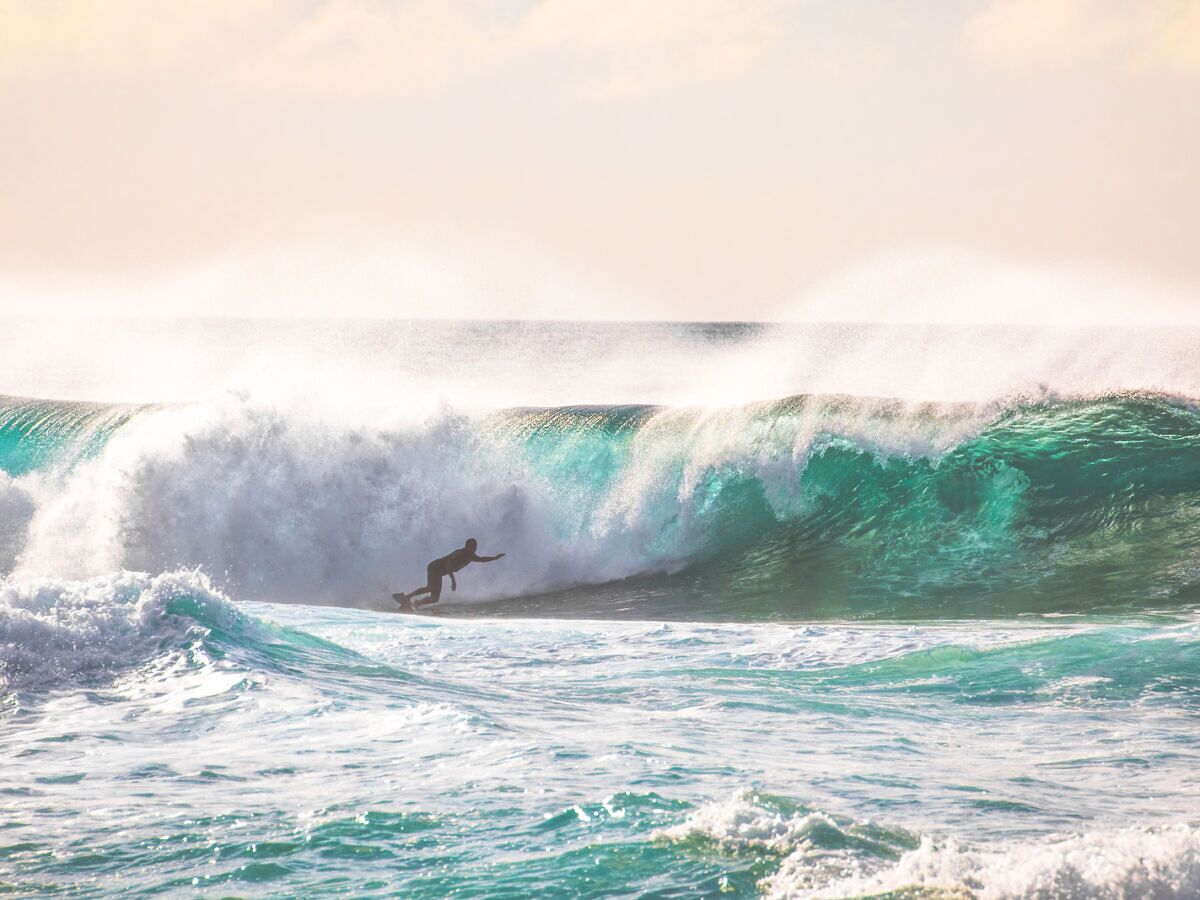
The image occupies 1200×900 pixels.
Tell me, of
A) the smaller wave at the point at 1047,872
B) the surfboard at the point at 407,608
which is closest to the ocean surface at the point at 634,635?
the smaller wave at the point at 1047,872

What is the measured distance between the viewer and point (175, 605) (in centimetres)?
913

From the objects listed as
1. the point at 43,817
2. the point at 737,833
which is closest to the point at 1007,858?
the point at 737,833

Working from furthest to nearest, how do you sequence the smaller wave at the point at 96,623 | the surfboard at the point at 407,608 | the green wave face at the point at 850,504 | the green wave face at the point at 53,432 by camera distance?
the green wave face at the point at 53,432 → the surfboard at the point at 407,608 → the green wave face at the point at 850,504 → the smaller wave at the point at 96,623

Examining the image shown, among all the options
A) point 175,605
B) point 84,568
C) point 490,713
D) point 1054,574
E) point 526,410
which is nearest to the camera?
point 490,713

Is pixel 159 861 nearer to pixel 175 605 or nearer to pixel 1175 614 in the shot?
pixel 175 605

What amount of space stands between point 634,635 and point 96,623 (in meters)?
4.40

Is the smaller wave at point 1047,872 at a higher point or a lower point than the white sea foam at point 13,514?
lower

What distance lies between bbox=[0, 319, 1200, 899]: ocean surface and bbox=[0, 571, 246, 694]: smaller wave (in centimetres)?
3

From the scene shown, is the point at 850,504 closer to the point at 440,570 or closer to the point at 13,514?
the point at 440,570

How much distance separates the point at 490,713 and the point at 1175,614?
7172 millimetres

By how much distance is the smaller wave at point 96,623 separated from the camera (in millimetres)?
8031

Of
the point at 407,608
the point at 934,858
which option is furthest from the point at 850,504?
the point at 934,858

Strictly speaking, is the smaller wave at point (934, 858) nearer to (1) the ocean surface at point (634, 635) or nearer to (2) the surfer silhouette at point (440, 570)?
(1) the ocean surface at point (634, 635)

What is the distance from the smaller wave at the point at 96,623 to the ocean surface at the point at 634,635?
0.03 meters
